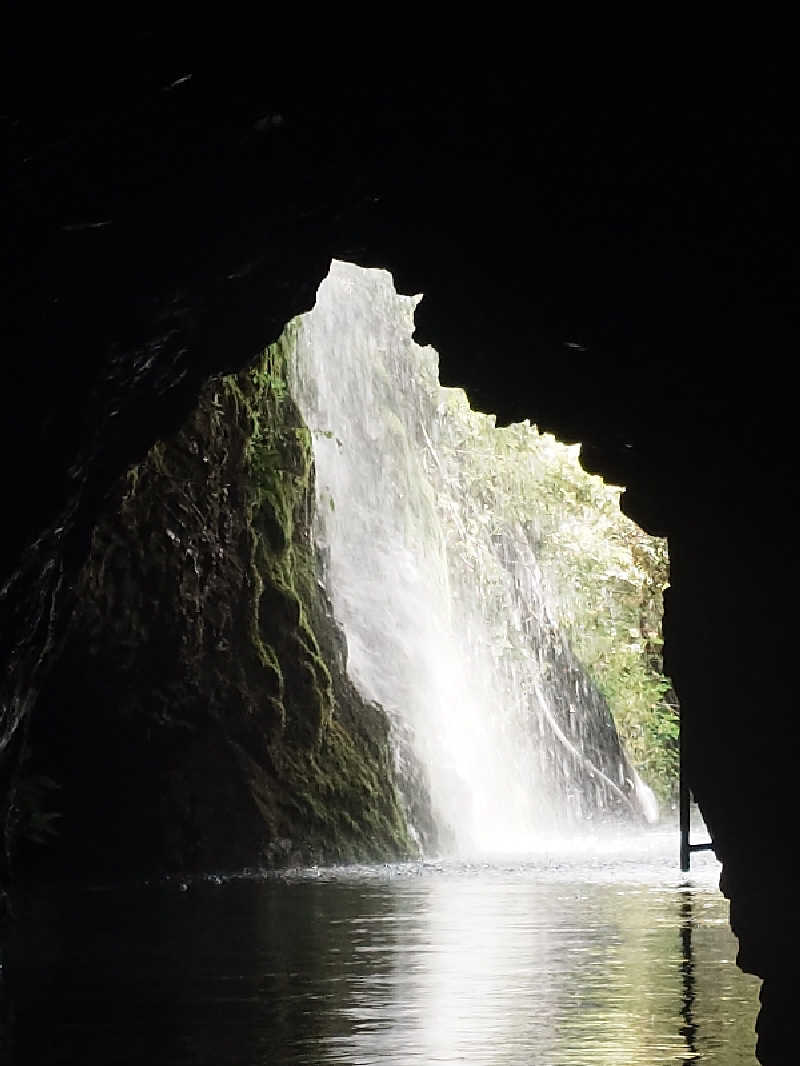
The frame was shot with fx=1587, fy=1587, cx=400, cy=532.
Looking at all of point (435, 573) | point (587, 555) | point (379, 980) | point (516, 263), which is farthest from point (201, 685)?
point (587, 555)

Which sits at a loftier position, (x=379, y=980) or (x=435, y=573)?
(x=435, y=573)

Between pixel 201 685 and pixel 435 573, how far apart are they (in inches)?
301

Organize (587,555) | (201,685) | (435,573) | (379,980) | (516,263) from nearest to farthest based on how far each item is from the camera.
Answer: (516,263) < (379,980) < (201,685) < (435,573) < (587,555)

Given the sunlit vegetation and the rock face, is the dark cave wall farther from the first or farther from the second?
the sunlit vegetation

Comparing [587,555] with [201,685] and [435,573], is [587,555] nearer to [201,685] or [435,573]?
[435,573]

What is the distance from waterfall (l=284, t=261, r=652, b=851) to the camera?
72.1 ft

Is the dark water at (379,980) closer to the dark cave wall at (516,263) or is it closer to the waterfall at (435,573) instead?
the dark cave wall at (516,263)

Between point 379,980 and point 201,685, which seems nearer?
point 379,980

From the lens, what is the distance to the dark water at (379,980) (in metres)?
5.61

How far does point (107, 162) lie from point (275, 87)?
0.66 m

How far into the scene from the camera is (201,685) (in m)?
16.4

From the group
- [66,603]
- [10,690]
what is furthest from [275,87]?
[66,603]

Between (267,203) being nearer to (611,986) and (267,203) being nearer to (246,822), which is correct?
(611,986)

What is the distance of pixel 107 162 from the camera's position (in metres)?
5.53
